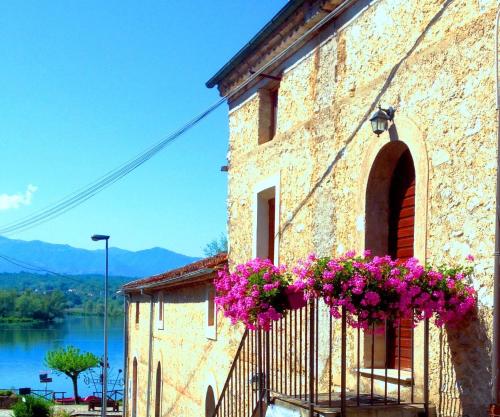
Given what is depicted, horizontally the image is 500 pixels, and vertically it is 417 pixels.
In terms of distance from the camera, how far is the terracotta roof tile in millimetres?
12336

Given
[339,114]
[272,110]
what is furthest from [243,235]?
[339,114]

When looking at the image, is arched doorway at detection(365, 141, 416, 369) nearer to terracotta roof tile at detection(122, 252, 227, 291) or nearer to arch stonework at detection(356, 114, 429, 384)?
arch stonework at detection(356, 114, 429, 384)

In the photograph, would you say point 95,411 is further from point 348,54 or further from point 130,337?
point 348,54

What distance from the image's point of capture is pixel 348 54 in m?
7.79

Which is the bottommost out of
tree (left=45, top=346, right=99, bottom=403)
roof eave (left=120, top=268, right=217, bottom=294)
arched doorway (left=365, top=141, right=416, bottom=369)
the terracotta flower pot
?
tree (left=45, top=346, right=99, bottom=403)

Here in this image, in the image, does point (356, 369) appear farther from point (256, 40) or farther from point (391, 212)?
point (256, 40)

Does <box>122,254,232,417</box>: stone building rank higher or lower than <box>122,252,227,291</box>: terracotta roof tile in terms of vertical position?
lower

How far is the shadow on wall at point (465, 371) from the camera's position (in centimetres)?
535

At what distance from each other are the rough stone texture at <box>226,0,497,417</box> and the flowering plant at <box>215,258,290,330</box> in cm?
121

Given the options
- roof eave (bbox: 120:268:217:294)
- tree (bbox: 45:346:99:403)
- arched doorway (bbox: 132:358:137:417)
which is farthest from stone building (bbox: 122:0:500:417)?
tree (bbox: 45:346:99:403)

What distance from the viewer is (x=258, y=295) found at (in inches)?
251

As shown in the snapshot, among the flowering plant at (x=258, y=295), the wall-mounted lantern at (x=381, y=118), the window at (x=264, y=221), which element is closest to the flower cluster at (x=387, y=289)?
the flowering plant at (x=258, y=295)

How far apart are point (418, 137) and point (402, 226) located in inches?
41.2

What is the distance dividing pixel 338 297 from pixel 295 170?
3861 millimetres
